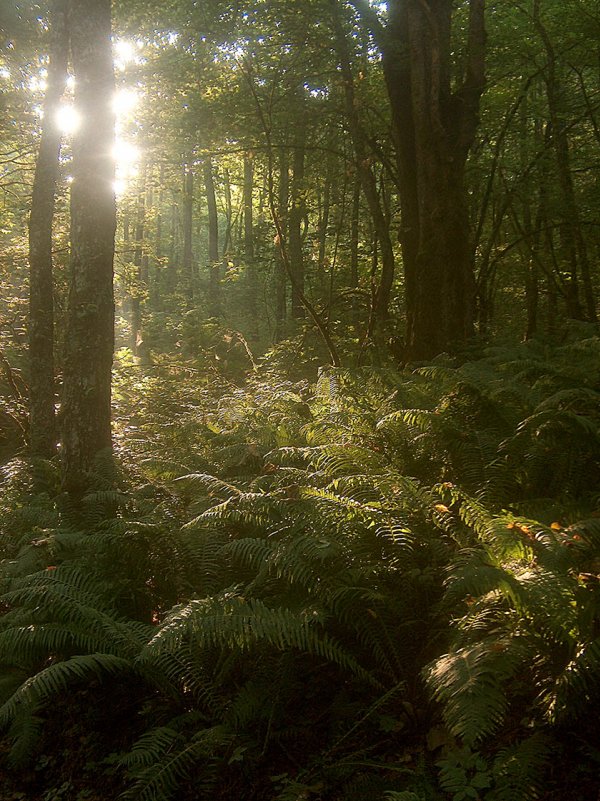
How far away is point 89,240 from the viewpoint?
641cm

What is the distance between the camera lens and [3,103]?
35.8 ft

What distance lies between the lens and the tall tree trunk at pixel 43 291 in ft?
30.8

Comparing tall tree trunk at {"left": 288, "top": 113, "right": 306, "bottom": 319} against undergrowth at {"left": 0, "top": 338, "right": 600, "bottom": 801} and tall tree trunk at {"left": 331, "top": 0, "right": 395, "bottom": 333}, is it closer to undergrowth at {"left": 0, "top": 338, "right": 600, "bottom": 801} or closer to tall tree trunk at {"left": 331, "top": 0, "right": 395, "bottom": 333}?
tall tree trunk at {"left": 331, "top": 0, "right": 395, "bottom": 333}

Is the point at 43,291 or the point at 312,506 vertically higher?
the point at 43,291

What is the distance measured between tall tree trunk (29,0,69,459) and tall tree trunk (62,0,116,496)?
3134mm

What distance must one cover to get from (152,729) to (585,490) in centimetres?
294

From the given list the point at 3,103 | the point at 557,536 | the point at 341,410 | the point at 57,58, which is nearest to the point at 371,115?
the point at 57,58

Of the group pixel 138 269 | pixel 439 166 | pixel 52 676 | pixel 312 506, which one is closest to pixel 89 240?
pixel 312 506

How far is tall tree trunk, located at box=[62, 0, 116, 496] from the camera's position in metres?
6.41

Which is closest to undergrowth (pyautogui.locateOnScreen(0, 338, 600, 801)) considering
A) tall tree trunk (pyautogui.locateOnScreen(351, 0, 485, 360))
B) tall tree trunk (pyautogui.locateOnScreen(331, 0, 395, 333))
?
tall tree trunk (pyautogui.locateOnScreen(351, 0, 485, 360))

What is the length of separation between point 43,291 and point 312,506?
712 cm

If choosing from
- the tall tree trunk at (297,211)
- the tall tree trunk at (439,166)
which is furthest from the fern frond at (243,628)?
the tall tree trunk at (297,211)

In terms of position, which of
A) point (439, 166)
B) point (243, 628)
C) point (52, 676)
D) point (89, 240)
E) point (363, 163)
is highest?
point (363, 163)

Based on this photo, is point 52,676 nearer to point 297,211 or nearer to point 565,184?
point 565,184
